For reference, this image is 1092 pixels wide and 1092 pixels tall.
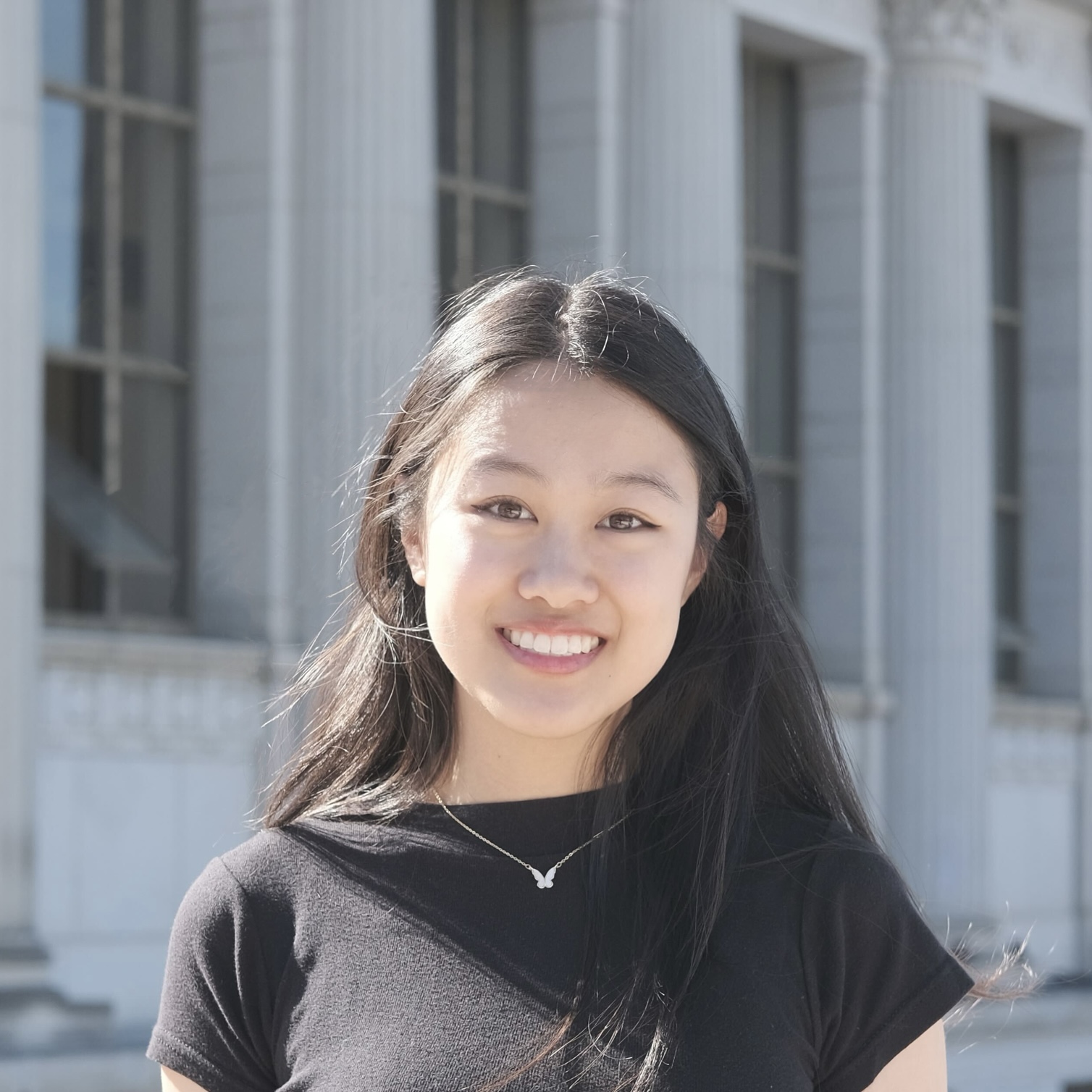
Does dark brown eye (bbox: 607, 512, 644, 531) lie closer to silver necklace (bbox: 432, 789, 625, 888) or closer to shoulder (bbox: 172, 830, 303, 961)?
silver necklace (bbox: 432, 789, 625, 888)

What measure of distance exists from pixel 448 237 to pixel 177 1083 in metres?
16.9

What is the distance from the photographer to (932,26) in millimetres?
22797

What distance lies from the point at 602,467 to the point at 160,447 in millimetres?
14644

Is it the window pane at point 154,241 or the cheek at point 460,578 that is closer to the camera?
the cheek at point 460,578

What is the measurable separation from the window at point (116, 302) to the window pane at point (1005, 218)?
477 inches

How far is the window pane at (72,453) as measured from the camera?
16.0 metres

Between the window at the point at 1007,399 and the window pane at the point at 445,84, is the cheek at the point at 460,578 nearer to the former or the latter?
the window pane at the point at 445,84

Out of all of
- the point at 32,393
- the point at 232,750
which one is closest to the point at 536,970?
the point at 32,393

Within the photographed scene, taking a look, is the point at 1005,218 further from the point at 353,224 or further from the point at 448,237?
the point at 353,224

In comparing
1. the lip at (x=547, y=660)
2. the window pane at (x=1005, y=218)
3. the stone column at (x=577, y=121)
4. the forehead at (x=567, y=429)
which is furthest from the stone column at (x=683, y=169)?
the lip at (x=547, y=660)

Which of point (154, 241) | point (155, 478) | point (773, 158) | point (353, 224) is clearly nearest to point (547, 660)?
point (353, 224)

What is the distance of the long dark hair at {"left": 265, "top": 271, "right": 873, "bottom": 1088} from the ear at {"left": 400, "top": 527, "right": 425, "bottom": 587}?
0.7 inches

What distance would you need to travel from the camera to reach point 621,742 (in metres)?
2.97

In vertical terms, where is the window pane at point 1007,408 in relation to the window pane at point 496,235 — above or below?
below
